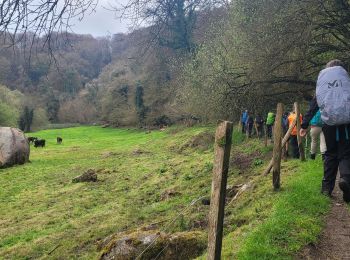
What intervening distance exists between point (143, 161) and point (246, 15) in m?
11.9

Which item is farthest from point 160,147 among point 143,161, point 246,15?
point 246,15

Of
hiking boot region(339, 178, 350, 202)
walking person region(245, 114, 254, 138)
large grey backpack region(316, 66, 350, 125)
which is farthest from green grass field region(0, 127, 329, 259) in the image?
walking person region(245, 114, 254, 138)

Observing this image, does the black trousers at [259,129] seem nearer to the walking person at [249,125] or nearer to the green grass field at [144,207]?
the walking person at [249,125]

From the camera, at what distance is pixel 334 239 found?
6.65 meters

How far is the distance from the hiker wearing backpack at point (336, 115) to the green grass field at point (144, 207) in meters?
0.81

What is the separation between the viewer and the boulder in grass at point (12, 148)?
97.0 ft

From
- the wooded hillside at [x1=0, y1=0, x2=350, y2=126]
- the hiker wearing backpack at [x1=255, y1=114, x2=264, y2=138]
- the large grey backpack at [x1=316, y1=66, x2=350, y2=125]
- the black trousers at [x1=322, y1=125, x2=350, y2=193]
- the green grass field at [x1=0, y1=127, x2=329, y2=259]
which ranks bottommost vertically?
the green grass field at [x1=0, y1=127, x2=329, y2=259]

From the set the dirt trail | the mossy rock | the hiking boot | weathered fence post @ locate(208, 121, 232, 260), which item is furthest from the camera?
the mossy rock

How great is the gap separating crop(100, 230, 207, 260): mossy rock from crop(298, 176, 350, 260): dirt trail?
2192 millimetres

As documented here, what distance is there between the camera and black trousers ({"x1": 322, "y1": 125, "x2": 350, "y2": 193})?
7496mm

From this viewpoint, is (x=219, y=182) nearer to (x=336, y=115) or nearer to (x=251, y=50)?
(x=336, y=115)

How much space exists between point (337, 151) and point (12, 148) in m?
26.5

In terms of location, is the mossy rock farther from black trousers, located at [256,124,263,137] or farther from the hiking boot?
black trousers, located at [256,124,263,137]

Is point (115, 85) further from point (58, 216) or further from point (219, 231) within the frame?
point (219, 231)
